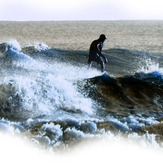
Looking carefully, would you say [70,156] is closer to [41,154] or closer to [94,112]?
[41,154]

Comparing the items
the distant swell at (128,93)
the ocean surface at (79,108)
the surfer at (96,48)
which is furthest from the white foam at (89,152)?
the surfer at (96,48)

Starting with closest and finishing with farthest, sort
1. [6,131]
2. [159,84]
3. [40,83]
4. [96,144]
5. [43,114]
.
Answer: [96,144] < [6,131] < [43,114] < [40,83] < [159,84]

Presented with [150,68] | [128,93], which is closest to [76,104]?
[128,93]

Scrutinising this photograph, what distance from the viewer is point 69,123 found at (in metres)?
5.76

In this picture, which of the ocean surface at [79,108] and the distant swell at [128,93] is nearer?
the ocean surface at [79,108]

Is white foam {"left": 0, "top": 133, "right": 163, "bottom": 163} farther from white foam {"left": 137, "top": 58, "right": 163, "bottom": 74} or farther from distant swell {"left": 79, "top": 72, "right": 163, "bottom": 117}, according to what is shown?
white foam {"left": 137, "top": 58, "right": 163, "bottom": 74}

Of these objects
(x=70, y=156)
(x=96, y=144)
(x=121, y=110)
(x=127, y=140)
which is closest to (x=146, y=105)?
(x=121, y=110)

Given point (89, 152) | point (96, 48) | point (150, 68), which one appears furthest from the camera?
point (150, 68)

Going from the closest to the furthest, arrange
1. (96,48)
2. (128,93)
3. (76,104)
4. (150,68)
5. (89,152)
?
(89,152) < (76,104) < (128,93) < (96,48) < (150,68)

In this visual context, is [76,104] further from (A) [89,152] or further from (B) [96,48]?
(B) [96,48]

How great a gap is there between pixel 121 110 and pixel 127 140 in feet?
6.05

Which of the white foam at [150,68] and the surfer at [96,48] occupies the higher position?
the surfer at [96,48]

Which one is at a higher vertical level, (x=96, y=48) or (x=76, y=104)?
(x=96, y=48)

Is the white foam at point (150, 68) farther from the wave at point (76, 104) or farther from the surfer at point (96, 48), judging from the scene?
the surfer at point (96, 48)
